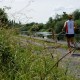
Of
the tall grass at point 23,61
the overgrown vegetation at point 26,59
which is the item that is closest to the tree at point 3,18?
the overgrown vegetation at point 26,59

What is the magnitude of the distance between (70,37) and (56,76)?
1132 centimetres

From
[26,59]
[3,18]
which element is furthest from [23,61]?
[3,18]

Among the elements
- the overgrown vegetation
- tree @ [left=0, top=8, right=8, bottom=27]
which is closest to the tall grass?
the overgrown vegetation

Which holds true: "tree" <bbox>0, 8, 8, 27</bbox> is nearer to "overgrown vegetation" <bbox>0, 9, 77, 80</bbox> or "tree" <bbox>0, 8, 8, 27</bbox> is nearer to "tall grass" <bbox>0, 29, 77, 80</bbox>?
"overgrown vegetation" <bbox>0, 9, 77, 80</bbox>

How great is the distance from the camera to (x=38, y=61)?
5.41m

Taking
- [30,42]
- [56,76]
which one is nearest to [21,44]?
[30,42]

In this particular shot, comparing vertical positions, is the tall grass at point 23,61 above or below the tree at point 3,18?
below

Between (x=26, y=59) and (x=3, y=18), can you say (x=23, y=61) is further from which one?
(x=3, y=18)

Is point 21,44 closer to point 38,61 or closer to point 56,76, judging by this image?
point 38,61

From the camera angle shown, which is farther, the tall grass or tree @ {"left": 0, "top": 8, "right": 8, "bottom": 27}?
tree @ {"left": 0, "top": 8, "right": 8, "bottom": 27}

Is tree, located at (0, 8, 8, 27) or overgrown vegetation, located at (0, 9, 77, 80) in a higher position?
tree, located at (0, 8, 8, 27)

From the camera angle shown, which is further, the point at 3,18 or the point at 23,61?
the point at 3,18

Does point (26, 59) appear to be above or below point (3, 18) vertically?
below

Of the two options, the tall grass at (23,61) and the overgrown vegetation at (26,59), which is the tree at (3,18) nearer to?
the overgrown vegetation at (26,59)
